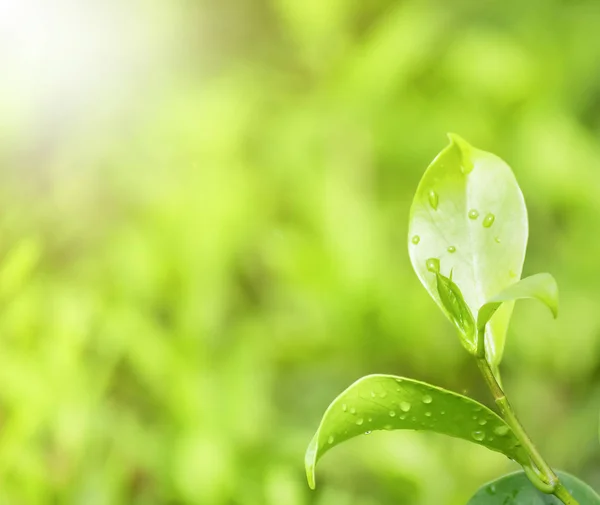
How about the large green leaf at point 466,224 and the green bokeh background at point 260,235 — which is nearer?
the large green leaf at point 466,224

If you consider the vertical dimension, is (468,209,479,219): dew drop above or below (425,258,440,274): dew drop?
above

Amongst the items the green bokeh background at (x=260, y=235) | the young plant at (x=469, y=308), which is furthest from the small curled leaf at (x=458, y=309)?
the green bokeh background at (x=260, y=235)

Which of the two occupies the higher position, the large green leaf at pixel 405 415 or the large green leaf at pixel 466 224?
the large green leaf at pixel 466 224

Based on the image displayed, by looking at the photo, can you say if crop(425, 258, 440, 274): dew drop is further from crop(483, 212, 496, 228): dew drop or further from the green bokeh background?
the green bokeh background

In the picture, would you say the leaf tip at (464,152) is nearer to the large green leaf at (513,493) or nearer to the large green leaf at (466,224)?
the large green leaf at (466,224)

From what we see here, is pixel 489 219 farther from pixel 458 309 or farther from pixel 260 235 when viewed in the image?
pixel 260 235

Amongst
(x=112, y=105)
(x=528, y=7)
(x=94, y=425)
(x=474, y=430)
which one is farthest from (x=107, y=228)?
(x=474, y=430)

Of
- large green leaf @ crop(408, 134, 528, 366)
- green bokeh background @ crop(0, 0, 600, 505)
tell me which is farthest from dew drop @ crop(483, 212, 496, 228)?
green bokeh background @ crop(0, 0, 600, 505)
